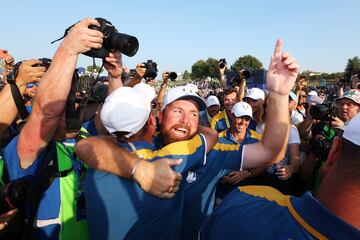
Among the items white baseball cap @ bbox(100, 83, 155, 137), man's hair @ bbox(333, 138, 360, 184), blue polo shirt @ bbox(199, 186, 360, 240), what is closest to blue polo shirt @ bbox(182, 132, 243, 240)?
white baseball cap @ bbox(100, 83, 155, 137)

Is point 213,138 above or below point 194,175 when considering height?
above

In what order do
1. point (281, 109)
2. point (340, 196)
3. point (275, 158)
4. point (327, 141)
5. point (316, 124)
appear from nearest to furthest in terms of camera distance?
point (340, 196) < point (281, 109) < point (275, 158) < point (327, 141) < point (316, 124)

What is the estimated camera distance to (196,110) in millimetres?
2365

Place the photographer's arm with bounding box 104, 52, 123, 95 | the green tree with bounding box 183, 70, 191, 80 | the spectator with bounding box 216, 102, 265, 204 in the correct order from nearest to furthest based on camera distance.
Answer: the photographer's arm with bounding box 104, 52, 123, 95 < the spectator with bounding box 216, 102, 265, 204 < the green tree with bounding box 183, 70, 191, 80

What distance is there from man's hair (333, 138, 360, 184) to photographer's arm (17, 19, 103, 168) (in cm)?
147

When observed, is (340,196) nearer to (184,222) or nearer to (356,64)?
(184,222)

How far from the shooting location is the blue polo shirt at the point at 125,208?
1698 mm

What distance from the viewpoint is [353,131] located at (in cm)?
101

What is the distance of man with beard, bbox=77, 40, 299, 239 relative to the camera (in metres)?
2.05

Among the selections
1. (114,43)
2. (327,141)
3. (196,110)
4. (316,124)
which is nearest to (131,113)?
(114,43)

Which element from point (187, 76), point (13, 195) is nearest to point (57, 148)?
→ point (13, 195)

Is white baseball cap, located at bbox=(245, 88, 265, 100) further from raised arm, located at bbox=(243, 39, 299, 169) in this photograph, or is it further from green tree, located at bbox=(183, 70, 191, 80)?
green tree, located at bbox=(183, 70, 191, 80)

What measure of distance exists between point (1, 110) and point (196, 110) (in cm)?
152

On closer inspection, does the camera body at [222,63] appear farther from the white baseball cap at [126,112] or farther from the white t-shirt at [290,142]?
the white baseball cap at [126,112]
